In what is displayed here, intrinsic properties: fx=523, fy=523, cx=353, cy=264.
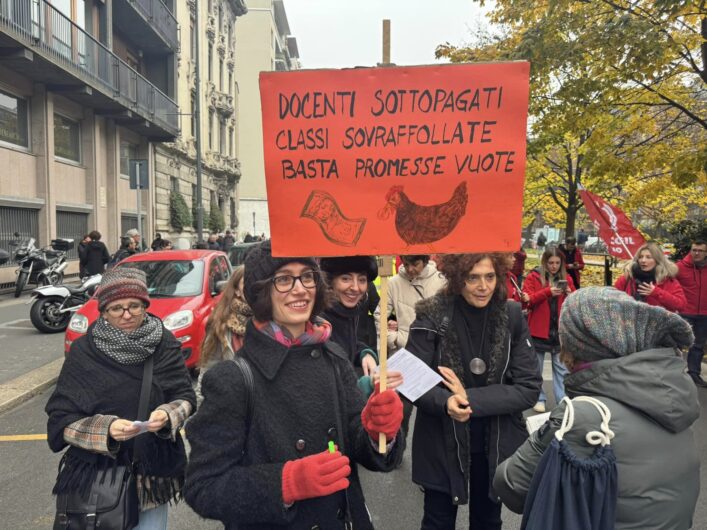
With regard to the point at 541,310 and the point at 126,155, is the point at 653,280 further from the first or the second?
the point at 126,155

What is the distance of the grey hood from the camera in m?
1.52

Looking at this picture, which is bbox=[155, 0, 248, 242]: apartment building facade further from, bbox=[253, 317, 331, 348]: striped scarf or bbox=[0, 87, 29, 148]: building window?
bbox=[253, 317, 331, 348]: striped scarf

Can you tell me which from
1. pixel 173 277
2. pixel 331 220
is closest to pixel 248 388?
pixel 331 220

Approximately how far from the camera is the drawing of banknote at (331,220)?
1.90m

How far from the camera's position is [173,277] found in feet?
23.6

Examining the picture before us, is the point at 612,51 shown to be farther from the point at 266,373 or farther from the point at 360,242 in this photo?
the point at 266,373

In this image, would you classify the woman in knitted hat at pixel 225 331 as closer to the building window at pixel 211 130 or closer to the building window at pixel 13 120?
the building window at pixel 13 120

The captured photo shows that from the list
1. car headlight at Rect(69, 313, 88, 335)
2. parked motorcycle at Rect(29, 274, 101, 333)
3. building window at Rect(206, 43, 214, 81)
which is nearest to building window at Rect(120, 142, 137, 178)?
parked motorcycle at Rect(29, 274, 101, 333)

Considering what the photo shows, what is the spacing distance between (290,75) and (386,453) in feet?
4.55

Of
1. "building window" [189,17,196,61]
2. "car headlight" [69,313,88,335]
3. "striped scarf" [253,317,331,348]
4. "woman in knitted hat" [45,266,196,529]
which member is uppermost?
"building window" [189,17,196,61]

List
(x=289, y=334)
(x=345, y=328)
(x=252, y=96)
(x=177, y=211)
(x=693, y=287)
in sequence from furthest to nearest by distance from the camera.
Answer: (x=252, y=96)
(x=177, y=211)
(x=693, y=287)
(x=345, y=328)
(x=289, y=334)

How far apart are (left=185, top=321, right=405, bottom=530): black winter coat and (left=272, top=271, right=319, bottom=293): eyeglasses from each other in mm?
163

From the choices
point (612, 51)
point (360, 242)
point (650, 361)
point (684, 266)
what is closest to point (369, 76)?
point (360, 242)

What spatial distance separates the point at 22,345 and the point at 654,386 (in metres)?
8.98
